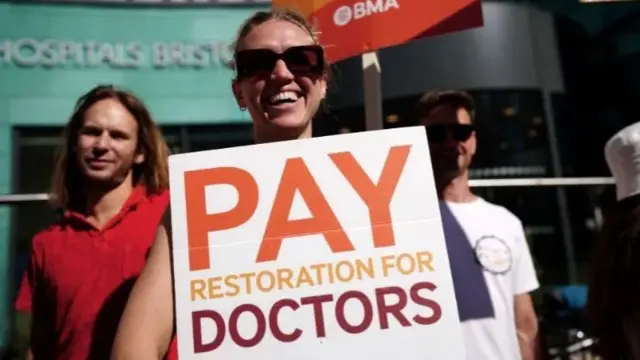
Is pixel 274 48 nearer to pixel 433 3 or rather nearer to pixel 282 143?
pixel 282 143

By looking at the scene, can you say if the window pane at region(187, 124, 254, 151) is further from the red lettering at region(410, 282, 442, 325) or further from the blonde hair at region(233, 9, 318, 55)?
the red lettering at region(410, 282, 442, 325)

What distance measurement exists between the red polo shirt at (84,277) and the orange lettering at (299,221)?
1.90ft

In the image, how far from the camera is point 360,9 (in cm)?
198

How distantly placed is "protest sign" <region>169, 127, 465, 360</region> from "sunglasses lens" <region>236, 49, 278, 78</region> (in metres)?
0.22

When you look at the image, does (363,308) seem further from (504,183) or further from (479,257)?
(504,183)

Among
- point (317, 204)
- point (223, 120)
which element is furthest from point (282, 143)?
point (223, 120)

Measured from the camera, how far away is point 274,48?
1.40 m

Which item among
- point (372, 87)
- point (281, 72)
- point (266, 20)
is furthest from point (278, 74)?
point (372, 87)

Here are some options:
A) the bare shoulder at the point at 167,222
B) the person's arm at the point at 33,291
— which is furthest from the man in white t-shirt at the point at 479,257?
the person's arm at the point at 33,291

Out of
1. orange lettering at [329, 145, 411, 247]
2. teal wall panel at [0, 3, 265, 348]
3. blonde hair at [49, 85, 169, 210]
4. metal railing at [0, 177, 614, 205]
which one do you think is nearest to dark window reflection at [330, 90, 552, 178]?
metal railing at [0, 177, 614, 205]

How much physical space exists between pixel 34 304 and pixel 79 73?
1.82 m

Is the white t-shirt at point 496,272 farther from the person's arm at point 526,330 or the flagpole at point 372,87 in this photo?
the flagpole at point 372,87

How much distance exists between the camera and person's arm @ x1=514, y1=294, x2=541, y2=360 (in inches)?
74.4

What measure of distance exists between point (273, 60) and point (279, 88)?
0.07 meters
